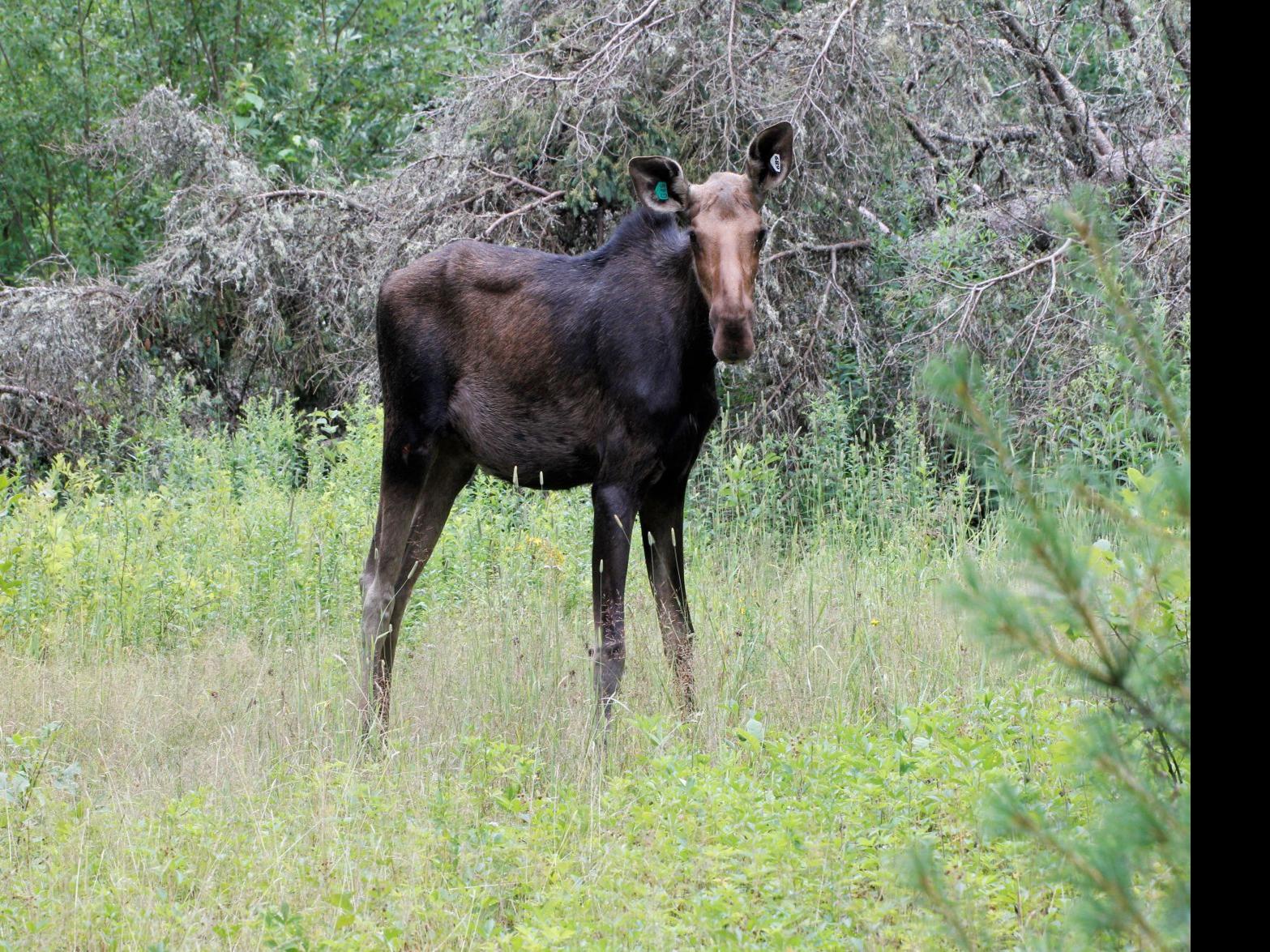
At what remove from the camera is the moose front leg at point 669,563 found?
5879mm

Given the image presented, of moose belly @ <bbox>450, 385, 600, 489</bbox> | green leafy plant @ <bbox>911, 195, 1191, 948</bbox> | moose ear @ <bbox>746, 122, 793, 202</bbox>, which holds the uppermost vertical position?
moose ear @ <bbox>746, 122, 793, 202</bbox>

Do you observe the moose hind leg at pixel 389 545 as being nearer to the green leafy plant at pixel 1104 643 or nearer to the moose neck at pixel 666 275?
the moose neck at pixel 666 275

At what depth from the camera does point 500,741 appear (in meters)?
5.08

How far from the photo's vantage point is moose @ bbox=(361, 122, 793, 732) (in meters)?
5.69

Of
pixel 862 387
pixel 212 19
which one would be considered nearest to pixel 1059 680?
pixel 862 387

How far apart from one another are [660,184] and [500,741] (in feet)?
8.30

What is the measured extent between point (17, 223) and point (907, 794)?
60.7 feet

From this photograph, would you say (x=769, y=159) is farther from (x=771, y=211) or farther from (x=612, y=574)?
(x=771, y=211)

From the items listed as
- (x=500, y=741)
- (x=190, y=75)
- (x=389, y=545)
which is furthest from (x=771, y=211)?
(x=190, y=75)

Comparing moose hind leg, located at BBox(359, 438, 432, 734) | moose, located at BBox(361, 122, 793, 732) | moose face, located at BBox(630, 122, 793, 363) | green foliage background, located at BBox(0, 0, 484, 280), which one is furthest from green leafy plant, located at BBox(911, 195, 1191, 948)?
green foliage background, located at BBox(0, 0, 484, 280)

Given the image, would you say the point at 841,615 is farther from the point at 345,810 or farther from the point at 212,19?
the point at 212,19

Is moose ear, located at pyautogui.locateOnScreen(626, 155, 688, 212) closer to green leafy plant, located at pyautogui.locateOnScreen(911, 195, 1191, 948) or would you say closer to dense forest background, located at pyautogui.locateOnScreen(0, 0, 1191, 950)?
dense forest background, located at pyautogui.locateOnScreen(0, 0, 1191, 950)

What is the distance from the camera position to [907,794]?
4.30 m
